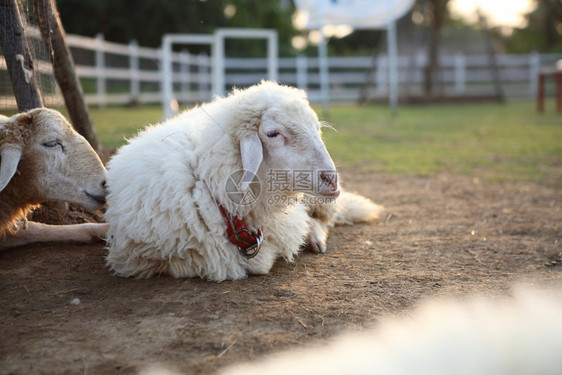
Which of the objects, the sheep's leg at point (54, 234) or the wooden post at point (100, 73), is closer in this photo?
the sheep's leg at point (54, 234)

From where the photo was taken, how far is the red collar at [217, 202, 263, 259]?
2984mm

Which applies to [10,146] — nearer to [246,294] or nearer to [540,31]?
[246,294]

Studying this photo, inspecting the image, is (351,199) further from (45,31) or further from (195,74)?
(195,74)

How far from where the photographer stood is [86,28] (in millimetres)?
24391

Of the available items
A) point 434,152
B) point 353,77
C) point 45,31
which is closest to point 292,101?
point 45,31

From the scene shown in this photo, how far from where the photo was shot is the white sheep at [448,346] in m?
2.09

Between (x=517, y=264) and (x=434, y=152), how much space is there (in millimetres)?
5467

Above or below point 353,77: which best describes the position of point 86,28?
above

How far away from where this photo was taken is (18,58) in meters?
3.68

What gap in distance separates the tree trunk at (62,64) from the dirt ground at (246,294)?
1.04 meters

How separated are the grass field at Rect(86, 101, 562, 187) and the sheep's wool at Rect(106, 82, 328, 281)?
7.02 ft

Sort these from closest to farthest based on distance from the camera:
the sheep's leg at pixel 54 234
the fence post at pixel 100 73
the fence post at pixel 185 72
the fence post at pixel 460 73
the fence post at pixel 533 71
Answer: the sheep's leg at pixel 54 234, the fence post at pixel 100 73, the fence post at pixel 185 72, the fence post at pixel 533 71, the fence post at pixel 460 73

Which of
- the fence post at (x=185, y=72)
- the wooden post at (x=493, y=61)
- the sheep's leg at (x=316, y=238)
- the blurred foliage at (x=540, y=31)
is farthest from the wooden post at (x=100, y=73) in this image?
the blurred foliage at (x=540, y=31)

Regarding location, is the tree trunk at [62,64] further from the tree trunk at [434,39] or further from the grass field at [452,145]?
the tree trunk at [434,39]
